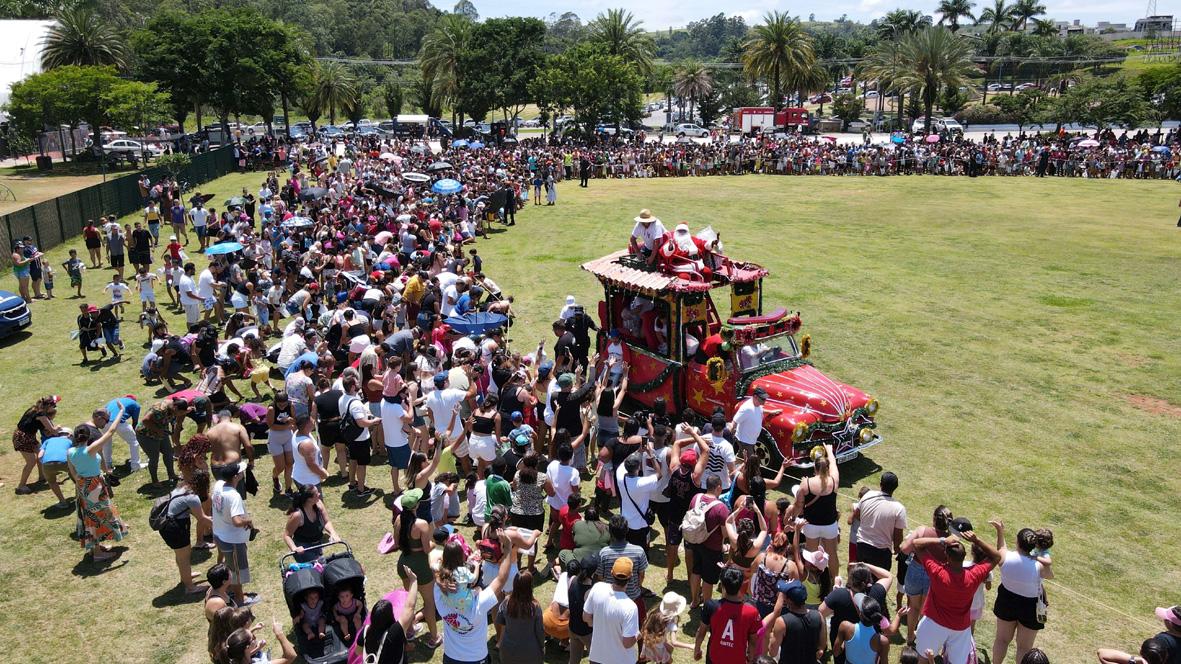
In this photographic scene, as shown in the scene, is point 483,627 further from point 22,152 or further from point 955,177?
point 22,152

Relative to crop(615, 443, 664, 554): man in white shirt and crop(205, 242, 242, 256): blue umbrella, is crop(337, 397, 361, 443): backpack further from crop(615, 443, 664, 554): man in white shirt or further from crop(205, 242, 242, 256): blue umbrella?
crop(205, 242, 242, 256): blue umbrella

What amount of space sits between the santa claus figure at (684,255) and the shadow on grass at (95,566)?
8.32 meters

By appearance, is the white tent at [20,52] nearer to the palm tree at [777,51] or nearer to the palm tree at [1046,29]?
the palm tree at [777,51]

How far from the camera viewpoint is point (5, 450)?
1291cm

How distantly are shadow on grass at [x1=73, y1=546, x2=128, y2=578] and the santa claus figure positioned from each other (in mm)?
8319

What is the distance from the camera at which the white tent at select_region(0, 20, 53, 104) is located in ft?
177

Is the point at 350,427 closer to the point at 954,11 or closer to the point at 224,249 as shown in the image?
the point at 224,249

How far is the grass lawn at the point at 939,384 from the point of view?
348 inches

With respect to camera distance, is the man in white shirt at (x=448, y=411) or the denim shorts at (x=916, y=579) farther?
the man in white shirt at (x=448, y=411)

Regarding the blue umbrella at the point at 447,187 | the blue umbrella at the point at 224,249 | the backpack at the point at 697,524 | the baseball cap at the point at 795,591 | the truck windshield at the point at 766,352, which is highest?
the blue umbrella at the point at 447,187

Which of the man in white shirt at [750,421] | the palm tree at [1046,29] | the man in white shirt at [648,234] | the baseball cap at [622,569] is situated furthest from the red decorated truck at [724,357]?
the palm tree at [1046,29]

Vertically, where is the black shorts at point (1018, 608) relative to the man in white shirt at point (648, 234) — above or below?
below

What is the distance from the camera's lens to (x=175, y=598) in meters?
8.85

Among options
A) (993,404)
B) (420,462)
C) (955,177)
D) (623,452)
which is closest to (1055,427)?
(993,404)
